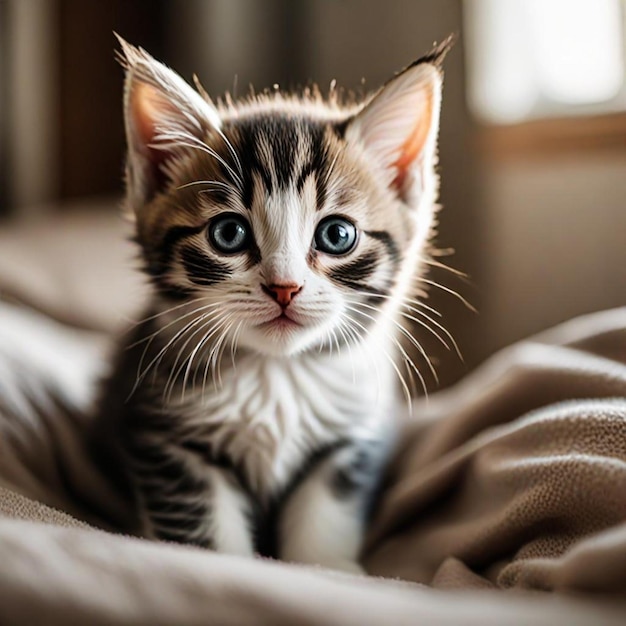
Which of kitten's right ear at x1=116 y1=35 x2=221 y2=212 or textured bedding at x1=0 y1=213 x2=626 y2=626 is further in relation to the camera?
kitten's right ear at x1=116 y1=35 x2=221 y2=212

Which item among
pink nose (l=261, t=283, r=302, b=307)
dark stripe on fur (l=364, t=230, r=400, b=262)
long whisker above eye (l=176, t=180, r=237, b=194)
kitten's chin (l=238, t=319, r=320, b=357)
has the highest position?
long whisker above eye (l=176, t=180, r=237, b=194)

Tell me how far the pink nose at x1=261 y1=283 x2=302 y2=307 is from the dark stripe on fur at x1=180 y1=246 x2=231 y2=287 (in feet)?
0.19

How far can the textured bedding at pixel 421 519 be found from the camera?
50cm

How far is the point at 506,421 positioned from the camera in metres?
1.01

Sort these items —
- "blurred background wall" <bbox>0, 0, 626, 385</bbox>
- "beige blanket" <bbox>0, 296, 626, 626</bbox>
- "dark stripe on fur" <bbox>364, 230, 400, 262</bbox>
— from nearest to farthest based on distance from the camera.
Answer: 1. "beige blanket" <bbox>0, 296, 626, 626</bbox>
2. "dark stripe on fur" <bbox>364, 230, 400, 262</bbox>
3. "blurred background wall" <bbox>0, 0, 626, 385</bbox>

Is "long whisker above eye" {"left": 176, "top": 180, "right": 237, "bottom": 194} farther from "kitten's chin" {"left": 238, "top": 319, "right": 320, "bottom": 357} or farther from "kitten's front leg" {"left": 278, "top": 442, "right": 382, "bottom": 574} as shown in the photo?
"kitten's front leg" {"left": 278, "top": 442, "right": 382, "bottom": 574}

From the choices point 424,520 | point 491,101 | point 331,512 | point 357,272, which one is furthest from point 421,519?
point 491,101

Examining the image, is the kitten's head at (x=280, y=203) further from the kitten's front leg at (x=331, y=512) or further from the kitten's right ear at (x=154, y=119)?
the kitten's front leg at (x=331, y=512)

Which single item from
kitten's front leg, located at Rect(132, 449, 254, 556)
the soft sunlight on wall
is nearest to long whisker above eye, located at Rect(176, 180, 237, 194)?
kitten's front leg, located at Rect(132, 449, 254, 556)

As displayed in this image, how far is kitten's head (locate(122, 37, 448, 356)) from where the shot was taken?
2.84 feet

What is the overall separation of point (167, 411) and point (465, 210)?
146cm

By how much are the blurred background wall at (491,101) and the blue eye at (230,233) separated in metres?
1.14

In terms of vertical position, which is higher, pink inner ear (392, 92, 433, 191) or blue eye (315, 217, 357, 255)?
pink inner ear (392, 92, 433, 191)

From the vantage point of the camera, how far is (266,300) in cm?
85
